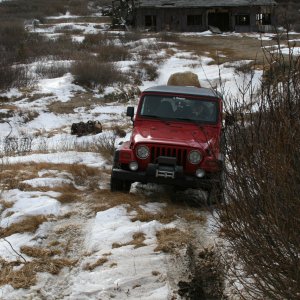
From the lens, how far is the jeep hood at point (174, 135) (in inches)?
276

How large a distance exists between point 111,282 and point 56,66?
20070 millimetres

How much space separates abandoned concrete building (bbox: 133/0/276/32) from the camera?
142ft

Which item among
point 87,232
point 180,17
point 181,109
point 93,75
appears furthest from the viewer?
point 180,17

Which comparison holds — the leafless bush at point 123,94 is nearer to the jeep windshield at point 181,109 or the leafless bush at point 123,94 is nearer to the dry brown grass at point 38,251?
the jeep windshield at point 181,109

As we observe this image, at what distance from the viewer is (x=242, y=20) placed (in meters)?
44.7

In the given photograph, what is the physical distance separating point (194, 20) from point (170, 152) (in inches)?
1568

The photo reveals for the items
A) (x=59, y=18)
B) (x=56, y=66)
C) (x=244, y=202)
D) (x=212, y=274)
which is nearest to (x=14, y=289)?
(x=212, y=274)

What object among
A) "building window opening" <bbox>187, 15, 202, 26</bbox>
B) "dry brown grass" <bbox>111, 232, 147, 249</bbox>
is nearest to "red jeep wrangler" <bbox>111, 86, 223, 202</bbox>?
"dry brown grass" <bbox>111, 232, 147, 249</bbox>

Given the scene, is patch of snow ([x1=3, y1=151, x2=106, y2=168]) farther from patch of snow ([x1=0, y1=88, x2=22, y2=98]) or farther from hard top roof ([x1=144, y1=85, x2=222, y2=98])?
patch of snow ([x1=0, y1=88, x2=22, y2=98])

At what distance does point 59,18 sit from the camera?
5575 cm

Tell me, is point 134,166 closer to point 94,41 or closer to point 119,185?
point 119,185

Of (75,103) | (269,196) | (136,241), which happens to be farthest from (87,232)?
(75,103)

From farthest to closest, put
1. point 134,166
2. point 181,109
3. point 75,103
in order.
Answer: point 75,103, point 181,109, point 134,166

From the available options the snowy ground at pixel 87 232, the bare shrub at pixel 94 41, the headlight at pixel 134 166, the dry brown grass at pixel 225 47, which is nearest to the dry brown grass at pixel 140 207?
the snowy ground at pixel 87 232
